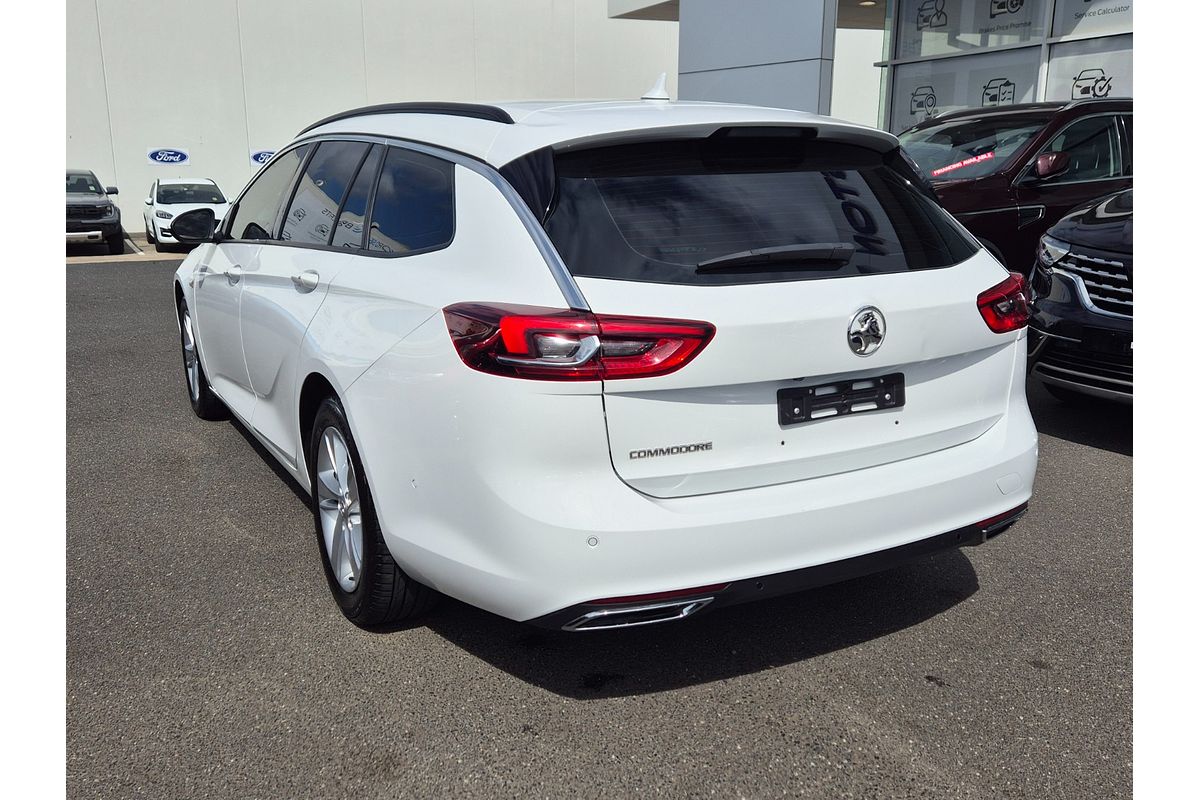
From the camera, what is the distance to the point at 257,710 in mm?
2965

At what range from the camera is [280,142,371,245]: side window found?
151 inches

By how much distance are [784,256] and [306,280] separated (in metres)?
1.82

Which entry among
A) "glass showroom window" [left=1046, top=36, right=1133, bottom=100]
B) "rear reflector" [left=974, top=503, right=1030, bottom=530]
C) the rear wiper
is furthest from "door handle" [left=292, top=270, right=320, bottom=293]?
"glass showroom window" [left=1046, top=36, right=1133, bottom=100]

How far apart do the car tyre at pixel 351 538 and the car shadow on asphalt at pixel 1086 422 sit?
4.00 m

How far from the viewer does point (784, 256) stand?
109 inches

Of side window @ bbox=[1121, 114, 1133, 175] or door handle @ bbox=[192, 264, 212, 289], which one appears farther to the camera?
side window @ bbox=[1121, 114, 1133, 175]

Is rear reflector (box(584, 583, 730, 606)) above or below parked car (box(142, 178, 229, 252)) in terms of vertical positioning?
above

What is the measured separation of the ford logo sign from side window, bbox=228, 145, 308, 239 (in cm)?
2470

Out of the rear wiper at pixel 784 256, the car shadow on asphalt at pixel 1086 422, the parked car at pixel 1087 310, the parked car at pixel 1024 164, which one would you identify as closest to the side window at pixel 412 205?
the rear wiper at pixel 784 256

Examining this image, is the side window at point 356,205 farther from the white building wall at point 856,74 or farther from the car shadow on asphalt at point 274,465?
the white building wall at point 856,74

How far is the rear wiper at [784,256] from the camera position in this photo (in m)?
2.68

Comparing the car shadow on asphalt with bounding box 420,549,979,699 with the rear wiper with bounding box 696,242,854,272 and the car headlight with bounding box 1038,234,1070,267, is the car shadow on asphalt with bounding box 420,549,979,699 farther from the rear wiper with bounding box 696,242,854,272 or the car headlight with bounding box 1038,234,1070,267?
the car headlight with bounding box 1038,234,1070,267

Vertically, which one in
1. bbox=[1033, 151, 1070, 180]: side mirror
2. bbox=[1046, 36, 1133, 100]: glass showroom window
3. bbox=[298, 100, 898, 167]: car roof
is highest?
bbox=[1046, 36, 1133, 100]: glass showroom window

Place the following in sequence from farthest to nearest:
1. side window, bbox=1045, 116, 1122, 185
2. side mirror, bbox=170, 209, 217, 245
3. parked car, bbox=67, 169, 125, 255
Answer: parked car, bbox=67, 169, 125, 255 < side window, bbox=1045, 116, 1122, 185 < side mirror, bbox=170, 209, 217, 245
